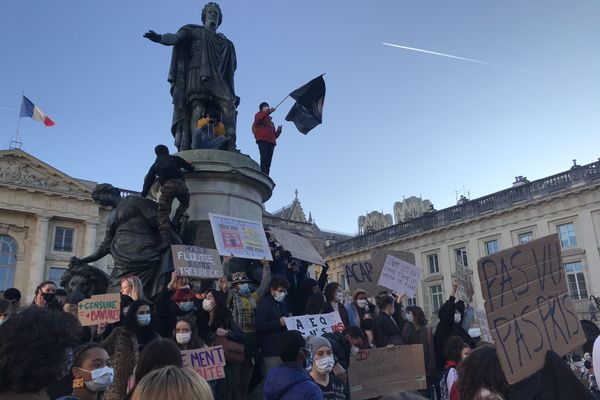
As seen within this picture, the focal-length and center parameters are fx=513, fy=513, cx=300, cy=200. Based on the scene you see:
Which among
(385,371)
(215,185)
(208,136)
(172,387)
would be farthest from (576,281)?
(172,387)

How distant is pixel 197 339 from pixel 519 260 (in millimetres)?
3226

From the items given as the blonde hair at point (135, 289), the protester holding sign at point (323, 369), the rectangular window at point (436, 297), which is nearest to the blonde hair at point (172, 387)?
the protester holding sign at point (323, 369)

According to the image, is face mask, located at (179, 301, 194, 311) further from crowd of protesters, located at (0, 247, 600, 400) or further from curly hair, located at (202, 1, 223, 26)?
curly hair, located at (202, 1, 223, 26)

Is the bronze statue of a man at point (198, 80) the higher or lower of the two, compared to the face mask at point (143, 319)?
higher

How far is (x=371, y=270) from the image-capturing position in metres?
10.0

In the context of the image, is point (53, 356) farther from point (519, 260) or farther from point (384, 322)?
point (384, 322)

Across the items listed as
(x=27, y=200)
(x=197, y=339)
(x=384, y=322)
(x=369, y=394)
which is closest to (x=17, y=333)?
(x=197, y=339)

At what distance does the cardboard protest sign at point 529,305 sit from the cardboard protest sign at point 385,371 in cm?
175

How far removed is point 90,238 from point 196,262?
4069 cm

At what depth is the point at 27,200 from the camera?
141 ft

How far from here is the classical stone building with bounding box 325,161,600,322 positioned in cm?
3288

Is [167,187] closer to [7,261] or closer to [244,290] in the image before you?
[244,290]

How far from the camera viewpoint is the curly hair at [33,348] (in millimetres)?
2295

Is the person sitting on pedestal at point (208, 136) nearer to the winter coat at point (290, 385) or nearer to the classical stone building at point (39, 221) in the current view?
the winter coat at point (290, 385)
